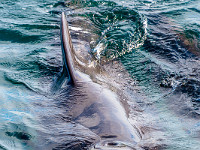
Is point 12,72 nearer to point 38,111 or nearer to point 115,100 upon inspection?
point 38,111

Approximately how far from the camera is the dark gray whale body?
2.81 meters

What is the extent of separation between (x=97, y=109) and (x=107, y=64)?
2.12m

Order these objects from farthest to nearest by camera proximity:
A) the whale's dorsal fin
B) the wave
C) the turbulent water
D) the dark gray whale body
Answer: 1. the wave
2. the whale's dorsal fin
3. the turbulent water
4. the dark gray whale body

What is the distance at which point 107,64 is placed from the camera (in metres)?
5.30

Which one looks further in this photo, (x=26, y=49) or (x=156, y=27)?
(x=156, y=27)

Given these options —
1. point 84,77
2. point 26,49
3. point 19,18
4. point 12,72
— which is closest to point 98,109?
point 84,77

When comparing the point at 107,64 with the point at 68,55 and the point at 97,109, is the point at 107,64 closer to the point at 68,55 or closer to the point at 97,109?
the point at 68,55

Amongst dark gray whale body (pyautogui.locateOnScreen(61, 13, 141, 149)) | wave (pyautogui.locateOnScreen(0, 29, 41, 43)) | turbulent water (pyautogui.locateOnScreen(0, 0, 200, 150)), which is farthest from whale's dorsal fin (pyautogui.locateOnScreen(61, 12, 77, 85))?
wave (pyautogui.locateOnScreen(0, 29, 41, 43))

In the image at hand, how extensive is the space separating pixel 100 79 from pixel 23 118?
114cm

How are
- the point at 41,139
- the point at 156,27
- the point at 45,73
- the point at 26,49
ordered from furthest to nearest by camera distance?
the point at 156,27 → the point at 26,49 → the point at 45,73 → the point at 41,139

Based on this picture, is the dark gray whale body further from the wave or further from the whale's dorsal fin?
the wave

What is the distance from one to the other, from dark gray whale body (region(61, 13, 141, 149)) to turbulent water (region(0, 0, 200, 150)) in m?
0.11

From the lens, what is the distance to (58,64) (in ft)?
16.2

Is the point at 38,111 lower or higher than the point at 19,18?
lower
